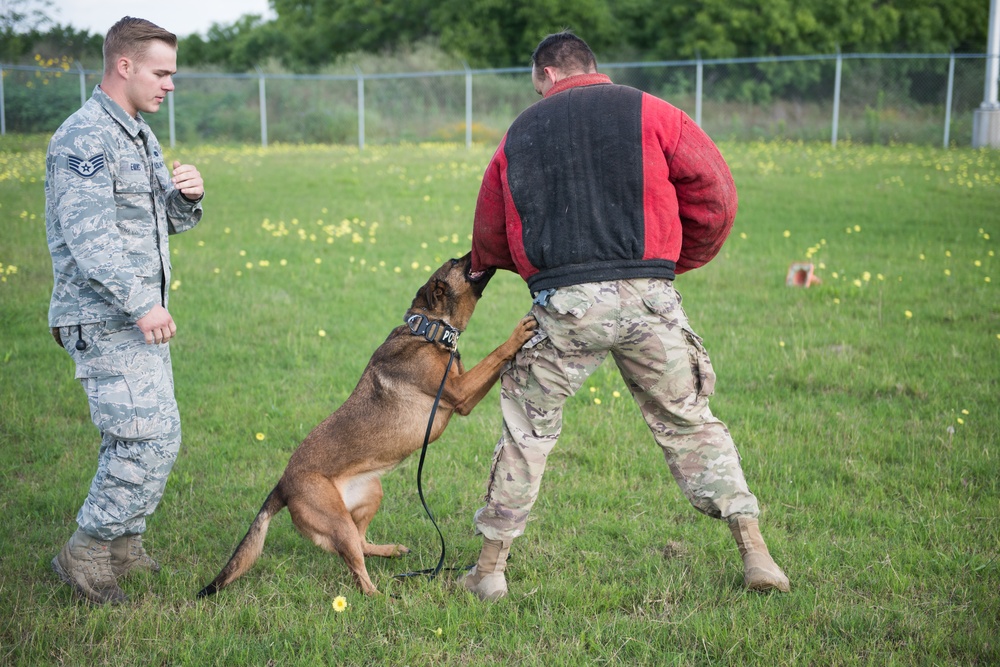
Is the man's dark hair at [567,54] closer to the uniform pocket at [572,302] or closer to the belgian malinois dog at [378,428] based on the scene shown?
the uniform pocket at [572,302]

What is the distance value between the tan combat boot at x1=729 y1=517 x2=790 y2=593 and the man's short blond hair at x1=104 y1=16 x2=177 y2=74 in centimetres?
318

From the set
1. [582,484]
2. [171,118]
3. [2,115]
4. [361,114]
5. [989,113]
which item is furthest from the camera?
[361,114]

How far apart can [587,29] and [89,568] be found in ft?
128

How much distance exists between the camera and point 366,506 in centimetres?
412

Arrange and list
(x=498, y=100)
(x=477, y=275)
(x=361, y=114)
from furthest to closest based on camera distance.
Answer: (x=498, y=100) < (x=361, y=114) < (x=477, y=275)

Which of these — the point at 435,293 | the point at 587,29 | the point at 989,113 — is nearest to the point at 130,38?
the point at 435,293

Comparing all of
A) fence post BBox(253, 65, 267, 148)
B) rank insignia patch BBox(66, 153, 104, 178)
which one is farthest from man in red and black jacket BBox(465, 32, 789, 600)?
fence post BBox(253, 65, 267, 148)

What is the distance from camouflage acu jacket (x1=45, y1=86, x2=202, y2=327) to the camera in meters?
3.41

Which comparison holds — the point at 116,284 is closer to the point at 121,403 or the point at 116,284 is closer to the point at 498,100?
the point at 121,403

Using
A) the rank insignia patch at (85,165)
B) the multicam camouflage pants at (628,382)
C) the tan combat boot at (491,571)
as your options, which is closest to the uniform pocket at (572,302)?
the multicam camouflage pants at (628,382)

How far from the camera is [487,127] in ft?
→ 89.2

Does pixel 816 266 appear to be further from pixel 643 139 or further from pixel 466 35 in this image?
pixel 466 35

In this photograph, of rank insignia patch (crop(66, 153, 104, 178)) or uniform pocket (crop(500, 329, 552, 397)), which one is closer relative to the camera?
rank insignia patch (crop(66, 153, 104, 178))

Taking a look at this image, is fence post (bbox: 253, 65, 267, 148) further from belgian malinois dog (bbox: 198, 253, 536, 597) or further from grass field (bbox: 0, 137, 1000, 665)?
belgian malinois dog (bbox: 198, 253, 536, 597)
